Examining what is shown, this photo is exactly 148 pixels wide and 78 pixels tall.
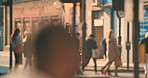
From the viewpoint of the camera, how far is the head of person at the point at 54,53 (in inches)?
135

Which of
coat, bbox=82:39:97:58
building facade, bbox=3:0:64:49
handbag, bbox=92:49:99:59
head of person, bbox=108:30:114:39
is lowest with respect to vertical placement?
handbag, bbox=92:49:99:59

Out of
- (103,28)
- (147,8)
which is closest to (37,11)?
(103,28)

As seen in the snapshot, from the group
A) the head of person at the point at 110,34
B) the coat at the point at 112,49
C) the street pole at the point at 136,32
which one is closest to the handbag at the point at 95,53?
the coat at the point at 112,49

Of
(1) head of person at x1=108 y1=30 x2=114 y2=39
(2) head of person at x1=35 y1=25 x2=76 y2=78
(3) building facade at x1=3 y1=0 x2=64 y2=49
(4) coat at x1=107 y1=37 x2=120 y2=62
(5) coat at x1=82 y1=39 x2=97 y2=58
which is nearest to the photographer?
(2) head of person at x1=35 y1=25 x2=76 y2=78

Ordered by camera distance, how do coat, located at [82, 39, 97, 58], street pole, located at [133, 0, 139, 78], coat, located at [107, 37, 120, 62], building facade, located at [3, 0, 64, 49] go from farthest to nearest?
building facade, located at [3, 0, 64, 49]
coat, located at [82, 39, 97, 58]
coat, located at [107, 37, 120, 62]
street pole, located at [133, 0, 139, 78]

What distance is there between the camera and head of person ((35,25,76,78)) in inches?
135

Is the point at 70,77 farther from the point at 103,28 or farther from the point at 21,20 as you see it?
the point at 21,20

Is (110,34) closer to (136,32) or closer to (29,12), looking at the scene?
(136,32)

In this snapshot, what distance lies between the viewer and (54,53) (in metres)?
3.47

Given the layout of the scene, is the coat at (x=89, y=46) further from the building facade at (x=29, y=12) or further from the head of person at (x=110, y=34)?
the building facade at (x=29, y=12)

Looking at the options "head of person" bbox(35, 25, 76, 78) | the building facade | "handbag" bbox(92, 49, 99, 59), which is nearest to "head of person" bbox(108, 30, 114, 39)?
"handbag" bbox(92, 49, 99, 59)

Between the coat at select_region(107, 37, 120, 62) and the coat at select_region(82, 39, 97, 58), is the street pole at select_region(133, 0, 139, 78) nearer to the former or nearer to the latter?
the coat at select_region(107, 37, 120, 62)

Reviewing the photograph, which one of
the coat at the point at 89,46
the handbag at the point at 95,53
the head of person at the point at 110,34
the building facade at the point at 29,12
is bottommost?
the handbag at the point at 95,53

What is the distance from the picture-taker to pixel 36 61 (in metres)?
3.47
